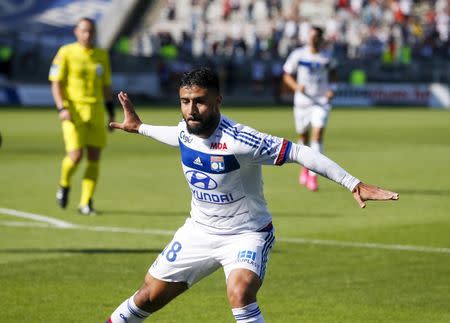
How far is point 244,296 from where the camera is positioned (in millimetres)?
7074

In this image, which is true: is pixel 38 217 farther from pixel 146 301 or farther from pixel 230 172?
pixel 230 172

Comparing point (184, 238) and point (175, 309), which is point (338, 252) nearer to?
point (175, 309)

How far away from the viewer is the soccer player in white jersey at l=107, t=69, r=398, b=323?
7352 millimetres

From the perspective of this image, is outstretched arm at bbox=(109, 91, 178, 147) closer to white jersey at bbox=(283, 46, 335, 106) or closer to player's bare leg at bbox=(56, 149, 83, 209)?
player's bare leg at bbox=(56, 149, 83, 209)

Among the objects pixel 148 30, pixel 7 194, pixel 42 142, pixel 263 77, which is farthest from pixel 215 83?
pixel 148 30

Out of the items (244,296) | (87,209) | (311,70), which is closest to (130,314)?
(244,296)

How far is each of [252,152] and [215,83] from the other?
0.50 m

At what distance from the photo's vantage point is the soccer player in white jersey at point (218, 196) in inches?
289

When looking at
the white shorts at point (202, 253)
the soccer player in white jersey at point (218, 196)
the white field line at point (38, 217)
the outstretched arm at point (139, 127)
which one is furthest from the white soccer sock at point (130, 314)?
the white field line at point (38, 217)

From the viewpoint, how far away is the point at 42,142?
2870 cm

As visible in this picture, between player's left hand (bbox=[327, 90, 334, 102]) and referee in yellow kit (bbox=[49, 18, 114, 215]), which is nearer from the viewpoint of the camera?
referee in yellow kit (bbox=[49, 18, 114, 215])

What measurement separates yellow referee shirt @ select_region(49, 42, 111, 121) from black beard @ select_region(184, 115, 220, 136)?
8.22 m

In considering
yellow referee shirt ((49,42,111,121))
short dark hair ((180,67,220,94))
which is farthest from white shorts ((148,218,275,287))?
yellow referee shirt ((49,42,111,121))

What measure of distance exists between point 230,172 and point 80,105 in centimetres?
833
